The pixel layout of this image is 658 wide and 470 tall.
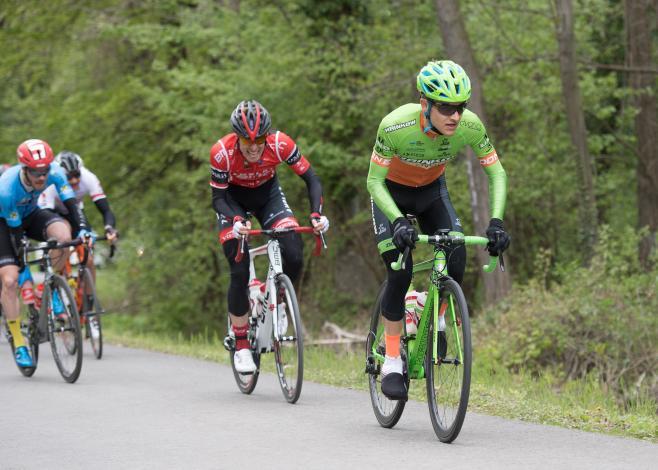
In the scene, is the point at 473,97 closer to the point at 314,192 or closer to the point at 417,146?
the point at 314,192

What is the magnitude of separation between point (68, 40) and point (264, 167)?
60.7ft

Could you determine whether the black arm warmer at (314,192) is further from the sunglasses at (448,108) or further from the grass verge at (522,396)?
the sunglasses at (448,108)

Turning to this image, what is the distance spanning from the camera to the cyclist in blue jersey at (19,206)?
1018cm

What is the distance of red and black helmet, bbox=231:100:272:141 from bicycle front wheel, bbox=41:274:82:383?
2.52 metres

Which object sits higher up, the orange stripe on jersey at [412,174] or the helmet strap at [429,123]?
the helmet strap at [429,123]

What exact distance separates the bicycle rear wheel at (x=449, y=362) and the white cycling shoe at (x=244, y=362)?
264cm

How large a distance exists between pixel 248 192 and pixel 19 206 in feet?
8.77

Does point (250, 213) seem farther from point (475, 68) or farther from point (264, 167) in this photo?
point (475, 68)

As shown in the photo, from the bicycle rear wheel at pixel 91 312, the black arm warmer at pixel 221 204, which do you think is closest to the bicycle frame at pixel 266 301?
the black arm warmer at pixel 221 204

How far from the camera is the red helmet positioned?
10.1 m

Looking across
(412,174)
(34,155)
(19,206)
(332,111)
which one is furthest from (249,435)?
(332,111)

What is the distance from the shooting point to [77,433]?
7.53 metres

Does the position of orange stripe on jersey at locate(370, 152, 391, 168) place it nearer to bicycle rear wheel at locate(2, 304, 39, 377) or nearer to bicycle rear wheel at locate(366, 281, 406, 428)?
bicycle rear wheel at locate(366, 281, 406, 428)

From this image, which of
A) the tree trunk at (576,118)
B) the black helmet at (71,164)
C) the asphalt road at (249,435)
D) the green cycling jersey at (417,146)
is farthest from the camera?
the tree trunk at (576,118)
